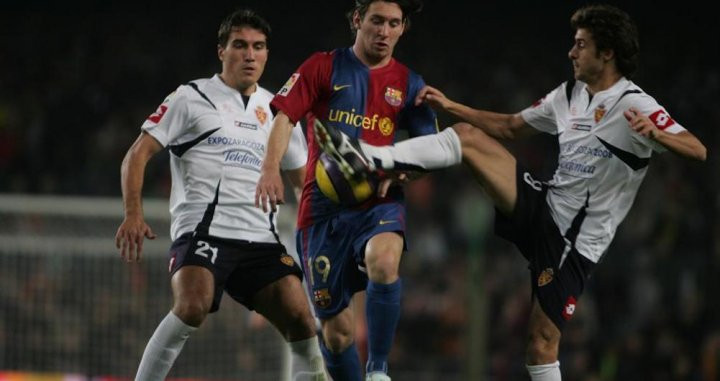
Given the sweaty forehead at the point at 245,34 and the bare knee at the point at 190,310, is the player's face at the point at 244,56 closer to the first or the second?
the sweaty forehead at the point at 245,34

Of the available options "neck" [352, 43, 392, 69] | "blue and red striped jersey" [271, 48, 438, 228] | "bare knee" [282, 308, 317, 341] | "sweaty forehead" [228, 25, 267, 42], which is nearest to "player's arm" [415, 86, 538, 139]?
"blue and red striped jersey" [271, 48, 438, 228]

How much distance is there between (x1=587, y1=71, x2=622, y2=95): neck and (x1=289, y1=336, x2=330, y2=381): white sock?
200 centimetres

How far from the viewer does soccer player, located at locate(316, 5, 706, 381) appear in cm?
586

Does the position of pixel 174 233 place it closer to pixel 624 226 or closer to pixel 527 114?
pixel 527 114

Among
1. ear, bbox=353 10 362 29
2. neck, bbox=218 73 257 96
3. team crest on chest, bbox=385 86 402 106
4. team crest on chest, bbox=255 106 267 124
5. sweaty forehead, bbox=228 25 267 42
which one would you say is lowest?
team crest on chest, bbox=255 106 267 124

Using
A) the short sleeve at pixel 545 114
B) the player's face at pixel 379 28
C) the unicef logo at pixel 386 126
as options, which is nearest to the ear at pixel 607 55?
the short sleeve at pixel 545 114

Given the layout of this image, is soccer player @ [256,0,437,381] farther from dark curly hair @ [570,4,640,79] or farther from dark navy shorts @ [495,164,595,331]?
dark curly hair @ [570,4,640,79]

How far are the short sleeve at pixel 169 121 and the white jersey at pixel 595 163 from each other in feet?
6.49

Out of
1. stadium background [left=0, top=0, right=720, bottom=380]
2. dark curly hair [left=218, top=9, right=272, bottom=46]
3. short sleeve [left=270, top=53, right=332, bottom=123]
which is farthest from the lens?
stadium background [left=0, top=0, right=720, bottom=380]

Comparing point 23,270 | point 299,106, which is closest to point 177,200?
point 299,106

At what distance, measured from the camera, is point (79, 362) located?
34.4 feet

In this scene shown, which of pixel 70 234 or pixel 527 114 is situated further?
pixel 70 234

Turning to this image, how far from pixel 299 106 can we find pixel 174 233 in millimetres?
1056

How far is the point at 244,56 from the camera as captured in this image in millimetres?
6402
